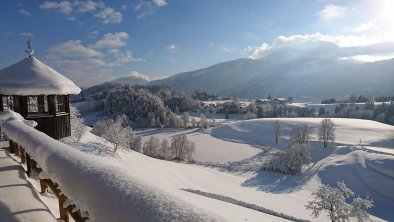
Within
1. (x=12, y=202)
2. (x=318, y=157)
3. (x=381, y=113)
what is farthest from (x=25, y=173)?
(x=381, y=113)

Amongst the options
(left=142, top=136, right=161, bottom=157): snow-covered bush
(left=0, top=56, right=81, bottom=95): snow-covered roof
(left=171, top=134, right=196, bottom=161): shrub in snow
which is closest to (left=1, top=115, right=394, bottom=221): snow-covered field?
(left=171, top=134, right=196, bottom=161): shrub in snow

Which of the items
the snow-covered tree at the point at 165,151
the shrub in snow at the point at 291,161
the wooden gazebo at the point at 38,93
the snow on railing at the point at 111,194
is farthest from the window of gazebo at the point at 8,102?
the snow-covered tree at the point at 165,151

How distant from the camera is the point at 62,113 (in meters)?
17.3

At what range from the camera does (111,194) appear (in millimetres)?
3295

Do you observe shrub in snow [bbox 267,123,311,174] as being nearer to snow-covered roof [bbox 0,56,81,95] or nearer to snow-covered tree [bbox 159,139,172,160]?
snow-covered tree [bbox 159,139,172,160]

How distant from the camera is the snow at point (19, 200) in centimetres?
609

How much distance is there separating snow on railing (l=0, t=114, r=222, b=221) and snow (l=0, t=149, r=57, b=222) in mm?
1731

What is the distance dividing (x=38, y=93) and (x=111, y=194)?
13998mm

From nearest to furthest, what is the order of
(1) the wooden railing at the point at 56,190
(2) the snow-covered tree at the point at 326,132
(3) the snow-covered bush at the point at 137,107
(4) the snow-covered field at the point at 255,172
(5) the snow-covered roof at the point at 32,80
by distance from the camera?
(1) the wooden railing at the point at 56,190, (5) the snow-covered roof at the point at 32,80, (4) the snow-covered field at the point at 255,172, (2) the snow-covered tree at the point at 326,132, (3) the snow-covered bush at the point at 137,107

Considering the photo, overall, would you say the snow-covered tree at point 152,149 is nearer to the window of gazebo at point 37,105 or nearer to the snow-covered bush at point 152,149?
the snow-covered bush at point 152,149

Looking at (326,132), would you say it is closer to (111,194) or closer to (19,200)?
(19,200)

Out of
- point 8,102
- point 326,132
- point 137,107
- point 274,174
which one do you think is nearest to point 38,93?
point 8,102

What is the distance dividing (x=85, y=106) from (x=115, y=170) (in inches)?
7028

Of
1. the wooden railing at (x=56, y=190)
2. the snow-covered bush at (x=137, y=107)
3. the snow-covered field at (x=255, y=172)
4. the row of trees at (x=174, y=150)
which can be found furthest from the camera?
the snow-covered bush at (x=137, y=107)
